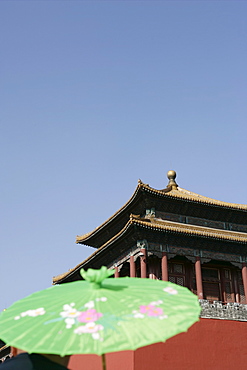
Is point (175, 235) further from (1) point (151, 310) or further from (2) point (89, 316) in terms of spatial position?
(2) point (89, 316)

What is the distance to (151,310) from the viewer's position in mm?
3881

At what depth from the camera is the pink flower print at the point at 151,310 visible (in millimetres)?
3844

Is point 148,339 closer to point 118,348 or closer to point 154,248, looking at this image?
point 118,348

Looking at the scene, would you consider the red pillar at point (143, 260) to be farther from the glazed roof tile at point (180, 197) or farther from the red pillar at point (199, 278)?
the glazed roof tile at point (180, 197)

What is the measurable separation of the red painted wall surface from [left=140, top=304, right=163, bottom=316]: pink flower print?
28.7 feet

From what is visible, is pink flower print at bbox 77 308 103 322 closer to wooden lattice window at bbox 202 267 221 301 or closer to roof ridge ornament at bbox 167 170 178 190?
wooden lattice window at bbox 202 267 221 301

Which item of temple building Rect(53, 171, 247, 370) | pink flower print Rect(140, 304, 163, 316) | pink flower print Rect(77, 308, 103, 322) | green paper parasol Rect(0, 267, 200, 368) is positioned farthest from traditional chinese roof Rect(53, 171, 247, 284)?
pink flower print Rect(77, 308, 103, 322)

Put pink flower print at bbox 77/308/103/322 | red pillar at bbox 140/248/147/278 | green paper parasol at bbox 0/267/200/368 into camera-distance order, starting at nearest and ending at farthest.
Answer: green paper parasol at bbox 0/267/200/368, pink flower print at bbox 77/308/103/322, red pillar at bbox 140/248/147/278

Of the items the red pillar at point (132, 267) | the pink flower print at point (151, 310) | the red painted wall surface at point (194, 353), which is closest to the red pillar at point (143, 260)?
the red pillar at point (132, 267)

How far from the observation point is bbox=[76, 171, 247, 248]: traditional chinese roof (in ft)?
58.7

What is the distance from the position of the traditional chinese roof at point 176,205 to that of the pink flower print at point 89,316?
13558 millimetres

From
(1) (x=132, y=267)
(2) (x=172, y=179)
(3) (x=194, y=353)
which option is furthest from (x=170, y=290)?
(2) (x=172, y=179)

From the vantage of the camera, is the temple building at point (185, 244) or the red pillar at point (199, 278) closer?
the red pillar at point (199, 278)

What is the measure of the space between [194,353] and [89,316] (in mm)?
10087
